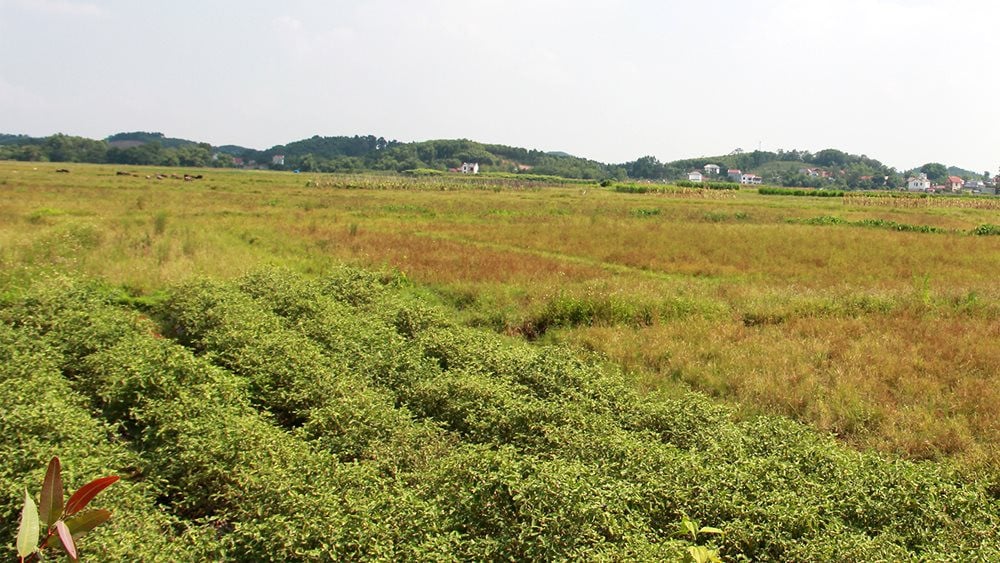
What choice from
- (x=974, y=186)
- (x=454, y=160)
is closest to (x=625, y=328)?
(x=454, y=160)

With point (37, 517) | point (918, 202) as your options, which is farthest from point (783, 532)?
point (918, 202)

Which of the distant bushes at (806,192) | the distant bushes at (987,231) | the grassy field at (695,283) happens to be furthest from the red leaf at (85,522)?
the distant bushes at (806,192)

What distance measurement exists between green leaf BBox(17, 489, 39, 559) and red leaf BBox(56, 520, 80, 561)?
6cm

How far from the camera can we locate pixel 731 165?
7092 inches

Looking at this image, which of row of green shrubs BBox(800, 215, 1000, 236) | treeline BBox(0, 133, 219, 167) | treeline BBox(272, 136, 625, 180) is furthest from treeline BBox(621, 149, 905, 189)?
treeline BBox(0, 133, 219, 167)

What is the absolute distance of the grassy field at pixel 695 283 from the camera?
924 cm

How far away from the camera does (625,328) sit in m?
12.7

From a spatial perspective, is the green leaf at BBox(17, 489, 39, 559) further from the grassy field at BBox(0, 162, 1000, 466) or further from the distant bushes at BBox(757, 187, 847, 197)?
the distant bushes at BBox(757, 187, 847, 197)

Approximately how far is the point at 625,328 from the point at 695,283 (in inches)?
217

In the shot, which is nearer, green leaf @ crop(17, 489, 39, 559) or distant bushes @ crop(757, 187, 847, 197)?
green leaf @ crop(17, 489, 39, 559)

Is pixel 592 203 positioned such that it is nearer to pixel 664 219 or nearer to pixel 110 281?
pixel 664 219

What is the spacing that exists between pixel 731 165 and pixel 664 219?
160187 mm

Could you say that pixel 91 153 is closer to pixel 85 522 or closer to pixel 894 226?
pixel 894 226

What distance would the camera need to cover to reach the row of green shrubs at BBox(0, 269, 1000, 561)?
479cm
